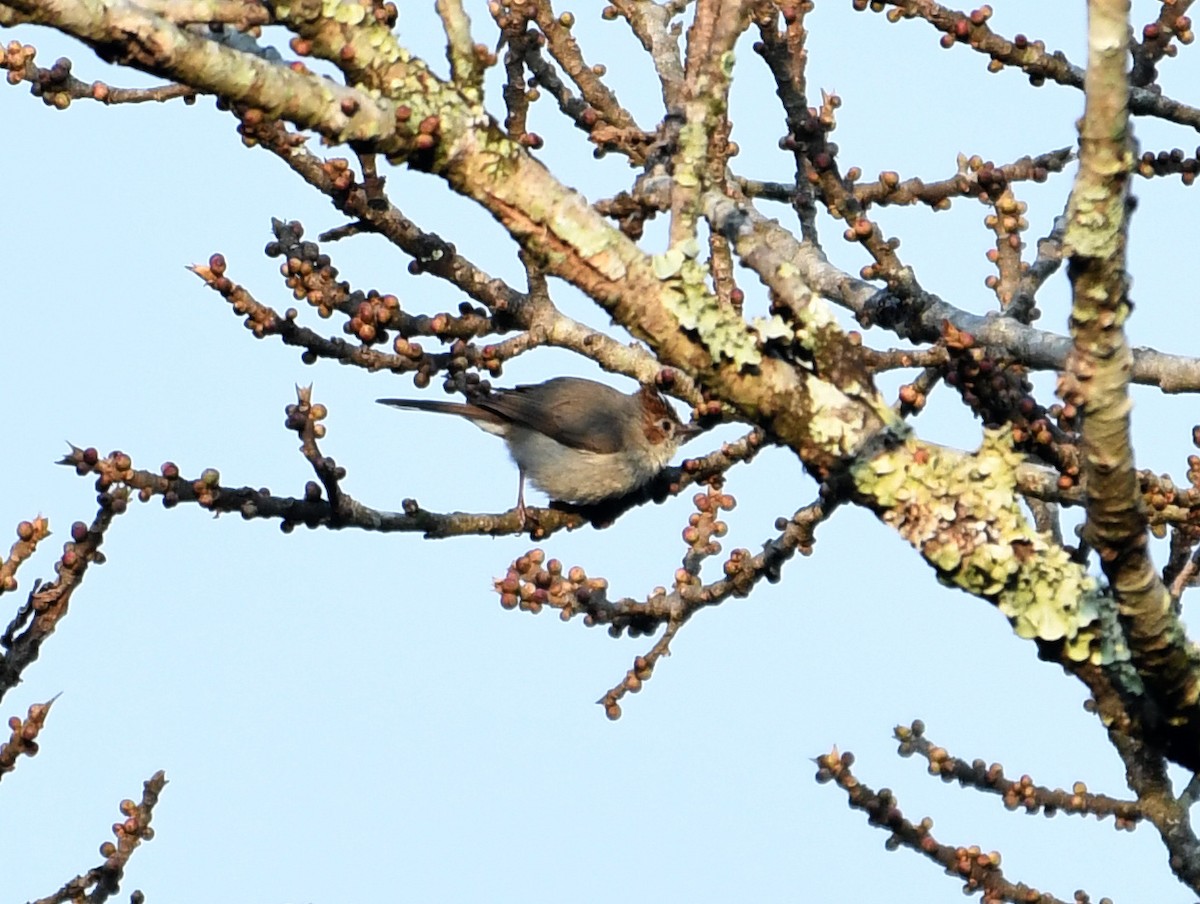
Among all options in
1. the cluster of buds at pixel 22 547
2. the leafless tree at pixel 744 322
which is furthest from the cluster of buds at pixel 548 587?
the cluster of buds at pixel 22 547

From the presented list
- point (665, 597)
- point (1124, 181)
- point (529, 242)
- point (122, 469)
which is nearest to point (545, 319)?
point (665, 597)

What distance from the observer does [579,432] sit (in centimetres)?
936

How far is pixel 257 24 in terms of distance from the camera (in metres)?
3.11

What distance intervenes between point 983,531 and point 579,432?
595 centimetres

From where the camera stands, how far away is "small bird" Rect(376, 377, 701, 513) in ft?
29.8

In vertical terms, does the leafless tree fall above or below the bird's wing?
below

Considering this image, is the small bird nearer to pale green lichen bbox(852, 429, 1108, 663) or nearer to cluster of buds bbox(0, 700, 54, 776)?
cluster of buds bbox(0, 700, 54, 776)

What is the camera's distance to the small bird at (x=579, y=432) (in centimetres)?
909

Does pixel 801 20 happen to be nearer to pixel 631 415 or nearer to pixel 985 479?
pixel 985 479

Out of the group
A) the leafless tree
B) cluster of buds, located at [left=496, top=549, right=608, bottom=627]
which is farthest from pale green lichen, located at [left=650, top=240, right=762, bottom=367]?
cluster of buds, located at [left=496, top=549, right=608, bottom=627]

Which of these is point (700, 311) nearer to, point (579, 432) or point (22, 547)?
point (22, 547)

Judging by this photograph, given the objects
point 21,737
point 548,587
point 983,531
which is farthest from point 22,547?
point 983,531

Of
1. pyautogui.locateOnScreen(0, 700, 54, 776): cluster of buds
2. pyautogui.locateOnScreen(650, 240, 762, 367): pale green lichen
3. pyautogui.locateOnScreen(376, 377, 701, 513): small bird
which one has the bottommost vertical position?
pyautogui.locateOnScreen(0, 700, 54, 776): cluster of buds

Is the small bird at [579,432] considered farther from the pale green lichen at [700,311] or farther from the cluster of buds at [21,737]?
the pale green lichen at [700,311]
